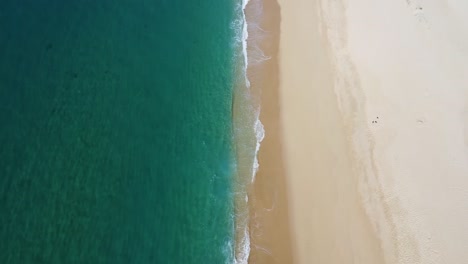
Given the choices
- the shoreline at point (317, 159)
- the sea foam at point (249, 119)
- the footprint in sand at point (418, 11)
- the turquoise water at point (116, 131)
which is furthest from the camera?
the footprint in sand at point (418, 11)

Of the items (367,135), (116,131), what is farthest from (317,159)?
(116,131)

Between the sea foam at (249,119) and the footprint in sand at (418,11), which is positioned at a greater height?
the footprint in sand at (418,11)

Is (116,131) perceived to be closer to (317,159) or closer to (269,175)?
(269,175)

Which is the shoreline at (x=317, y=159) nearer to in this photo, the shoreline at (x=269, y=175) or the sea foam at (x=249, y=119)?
the shoreline at (x=269, y=175)

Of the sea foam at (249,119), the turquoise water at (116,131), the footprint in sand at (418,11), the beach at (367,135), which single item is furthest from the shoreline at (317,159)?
the footprint in sand at (418,11)

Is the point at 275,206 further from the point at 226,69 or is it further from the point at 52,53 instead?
the point at 52,53

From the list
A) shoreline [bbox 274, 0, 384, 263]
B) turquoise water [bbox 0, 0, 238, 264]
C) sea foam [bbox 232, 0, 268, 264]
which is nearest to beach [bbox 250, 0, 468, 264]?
shoreline [bbox 274, 0, 384, 263]
